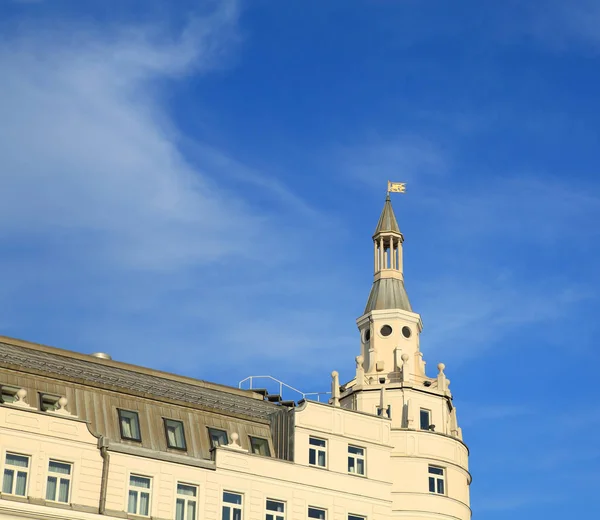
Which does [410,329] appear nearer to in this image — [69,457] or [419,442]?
[419,442]

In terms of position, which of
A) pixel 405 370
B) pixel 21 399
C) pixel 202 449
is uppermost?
pixel 405 370

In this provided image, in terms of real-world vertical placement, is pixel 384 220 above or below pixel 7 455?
above

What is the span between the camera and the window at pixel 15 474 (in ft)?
207

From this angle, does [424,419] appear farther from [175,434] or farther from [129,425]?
[129,425]

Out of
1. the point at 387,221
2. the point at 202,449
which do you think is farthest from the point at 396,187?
the point at 202,449

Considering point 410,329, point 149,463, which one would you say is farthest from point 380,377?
point 149,463

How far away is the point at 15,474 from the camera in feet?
208

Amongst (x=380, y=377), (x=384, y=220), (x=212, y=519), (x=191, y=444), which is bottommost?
(x=212, y=519)

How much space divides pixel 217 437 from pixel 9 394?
13.1m

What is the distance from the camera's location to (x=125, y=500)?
66.0 metres

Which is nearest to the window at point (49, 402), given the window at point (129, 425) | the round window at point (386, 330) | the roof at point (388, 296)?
the window at point (129, 425)

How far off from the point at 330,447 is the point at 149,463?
12.9 m

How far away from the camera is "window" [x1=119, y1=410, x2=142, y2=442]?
225 ft

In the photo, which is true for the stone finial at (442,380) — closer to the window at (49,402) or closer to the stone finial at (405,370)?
the stone finial at (405,370)
